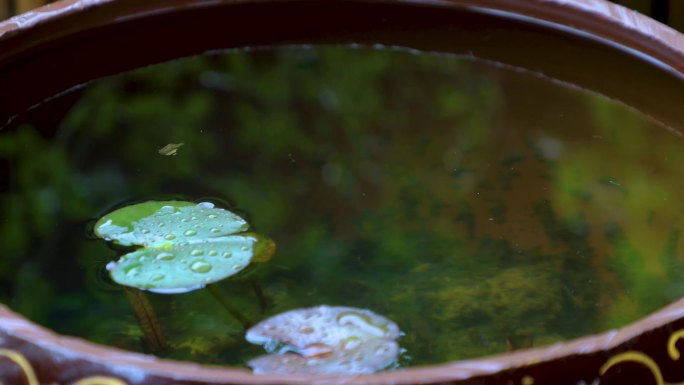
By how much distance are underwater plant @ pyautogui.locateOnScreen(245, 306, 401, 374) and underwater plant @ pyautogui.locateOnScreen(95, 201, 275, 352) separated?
1.1 inches

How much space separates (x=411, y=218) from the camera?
0.81 m

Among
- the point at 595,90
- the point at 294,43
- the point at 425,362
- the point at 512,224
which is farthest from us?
the point at 294,43

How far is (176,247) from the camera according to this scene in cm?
79

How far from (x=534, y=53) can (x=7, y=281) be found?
547mm

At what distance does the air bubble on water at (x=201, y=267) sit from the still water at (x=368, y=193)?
0.08ft

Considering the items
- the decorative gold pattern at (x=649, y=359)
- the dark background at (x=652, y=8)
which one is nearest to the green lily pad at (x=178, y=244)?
the decorative gold pattern at (x=649, y=359)

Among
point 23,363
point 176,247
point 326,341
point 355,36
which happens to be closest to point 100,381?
point 23,363

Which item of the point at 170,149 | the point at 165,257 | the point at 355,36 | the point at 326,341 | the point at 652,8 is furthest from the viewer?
the point at 652,8

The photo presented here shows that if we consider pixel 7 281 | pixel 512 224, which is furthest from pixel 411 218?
pixel 7 281

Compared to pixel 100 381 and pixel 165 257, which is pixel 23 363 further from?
pixel 165 257

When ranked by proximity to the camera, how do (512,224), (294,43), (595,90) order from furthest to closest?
(294,43) → (595,90) → (512,224)

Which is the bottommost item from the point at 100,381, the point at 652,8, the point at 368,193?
the point at 652,8

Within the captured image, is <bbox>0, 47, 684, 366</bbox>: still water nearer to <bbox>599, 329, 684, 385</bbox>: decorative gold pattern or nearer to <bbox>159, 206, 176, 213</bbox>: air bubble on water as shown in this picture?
<bbox>159, 206, 176, 213</bbox>: air bubble on water

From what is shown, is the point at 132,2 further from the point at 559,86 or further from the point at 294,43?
the point at 559,86
